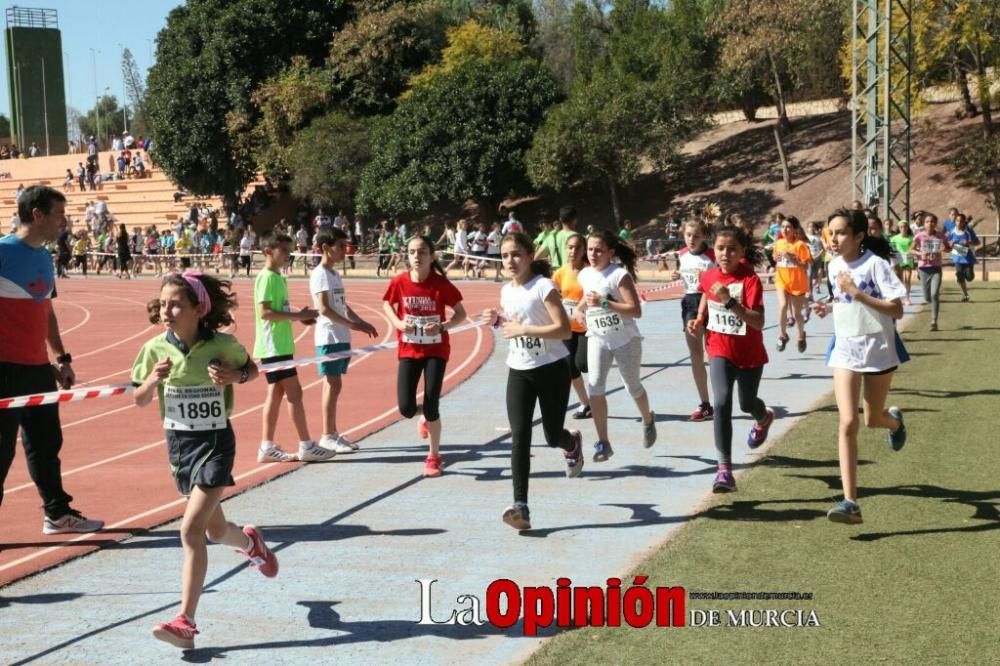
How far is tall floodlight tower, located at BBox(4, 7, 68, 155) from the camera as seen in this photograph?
101m

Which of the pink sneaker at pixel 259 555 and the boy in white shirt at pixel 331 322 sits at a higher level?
the boy in white shirt at pixel 331 322

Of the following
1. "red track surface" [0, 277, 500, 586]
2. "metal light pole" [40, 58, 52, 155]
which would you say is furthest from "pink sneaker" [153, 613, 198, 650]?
"metal light pole" [40, 58, 52, 155]

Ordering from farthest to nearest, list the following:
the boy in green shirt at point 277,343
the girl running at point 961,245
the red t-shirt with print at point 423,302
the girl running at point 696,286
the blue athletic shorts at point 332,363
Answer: the girl running at point 961,245 → the girl running at point 696,286 → the blue athletic shorts at point 332,363 → the boy in green shirt at point 277,343 → the red t-shirt with print at point 423,302

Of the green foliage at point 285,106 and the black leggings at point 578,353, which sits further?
the green foliage at point 285,106

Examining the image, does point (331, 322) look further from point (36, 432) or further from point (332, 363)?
point (36, 432)

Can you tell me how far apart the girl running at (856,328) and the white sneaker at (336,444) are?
444 centimetres

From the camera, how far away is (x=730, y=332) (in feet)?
27.3

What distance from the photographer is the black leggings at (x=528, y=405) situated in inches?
286

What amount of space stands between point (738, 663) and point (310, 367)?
12410mm

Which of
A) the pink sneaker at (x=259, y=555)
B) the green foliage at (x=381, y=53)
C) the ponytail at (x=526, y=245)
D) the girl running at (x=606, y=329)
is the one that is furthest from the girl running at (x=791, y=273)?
the green foliage at (x=381, y=53)

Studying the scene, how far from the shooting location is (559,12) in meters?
64.9

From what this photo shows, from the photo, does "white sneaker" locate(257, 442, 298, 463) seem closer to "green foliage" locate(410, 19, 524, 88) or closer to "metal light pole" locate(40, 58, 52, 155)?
"green foliage" locate(410, 19, 524, 88)

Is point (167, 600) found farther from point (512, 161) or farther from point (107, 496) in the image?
point (512, 161)

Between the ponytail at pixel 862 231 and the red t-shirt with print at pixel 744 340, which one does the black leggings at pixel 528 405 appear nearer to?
the red t-shirt with print at pixel 744 340
